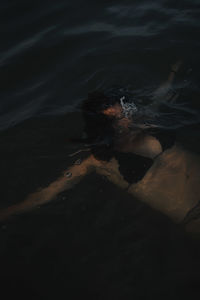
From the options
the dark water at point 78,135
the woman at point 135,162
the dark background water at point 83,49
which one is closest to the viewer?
the dark water at point 78,135

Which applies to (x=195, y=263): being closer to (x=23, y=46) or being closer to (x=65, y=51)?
(x=65, y=51)

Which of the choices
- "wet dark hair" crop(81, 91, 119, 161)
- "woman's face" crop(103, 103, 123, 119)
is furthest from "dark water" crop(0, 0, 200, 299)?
"woman's face" crop(103, 103, 123, 119)

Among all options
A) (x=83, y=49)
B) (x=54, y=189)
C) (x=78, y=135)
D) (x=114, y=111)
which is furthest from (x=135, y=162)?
(x=83, y=49)

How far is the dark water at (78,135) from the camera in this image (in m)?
2.63

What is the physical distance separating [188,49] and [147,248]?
4197 millimetres

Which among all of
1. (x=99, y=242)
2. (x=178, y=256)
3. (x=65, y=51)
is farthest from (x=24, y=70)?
(x=178, y=256)

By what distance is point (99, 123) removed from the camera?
3.85 meters

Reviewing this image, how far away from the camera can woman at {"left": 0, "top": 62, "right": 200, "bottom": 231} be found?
3.10 m

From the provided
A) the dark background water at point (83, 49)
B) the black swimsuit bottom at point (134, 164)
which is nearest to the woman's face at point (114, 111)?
the black swimsuit bottom at point (134, 164)

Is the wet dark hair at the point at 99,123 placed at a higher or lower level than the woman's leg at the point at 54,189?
higher

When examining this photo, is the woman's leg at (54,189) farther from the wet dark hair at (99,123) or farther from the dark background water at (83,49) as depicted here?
the dark background water at (83,49)

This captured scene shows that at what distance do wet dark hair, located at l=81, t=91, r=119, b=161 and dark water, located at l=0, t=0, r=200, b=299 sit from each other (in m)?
0.33

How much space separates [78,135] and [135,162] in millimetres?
1164

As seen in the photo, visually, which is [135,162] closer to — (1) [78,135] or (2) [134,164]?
(2) [134,164]
